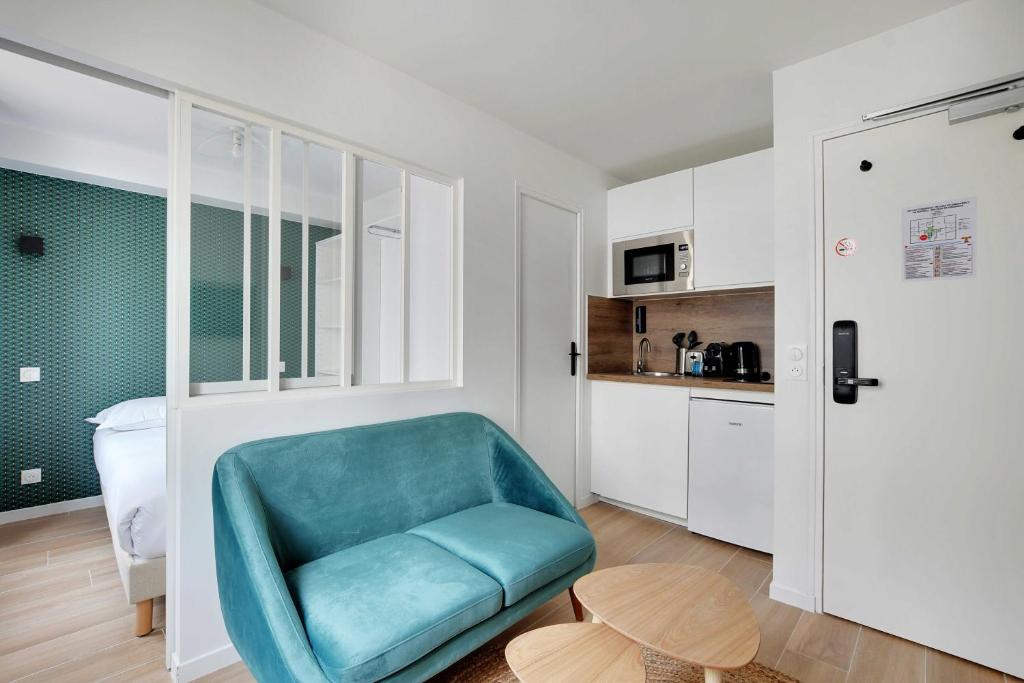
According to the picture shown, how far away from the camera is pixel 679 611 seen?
1376 millimetres

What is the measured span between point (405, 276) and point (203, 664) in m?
1.80

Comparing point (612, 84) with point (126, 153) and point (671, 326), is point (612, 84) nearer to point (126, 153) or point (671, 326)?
point (671, 326)

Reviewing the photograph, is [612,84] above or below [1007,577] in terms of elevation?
above

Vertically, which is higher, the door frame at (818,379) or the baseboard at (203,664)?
the door frame at (818,379)

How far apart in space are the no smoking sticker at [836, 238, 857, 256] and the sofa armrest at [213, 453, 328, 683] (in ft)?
8.48

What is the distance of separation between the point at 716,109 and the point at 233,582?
3299mm

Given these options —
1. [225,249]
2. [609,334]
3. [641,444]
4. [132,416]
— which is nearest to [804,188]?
[609,334]

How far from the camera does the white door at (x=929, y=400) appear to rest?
5.72ft

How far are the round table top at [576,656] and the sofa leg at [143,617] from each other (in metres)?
1.67

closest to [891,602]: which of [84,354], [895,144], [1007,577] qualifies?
[1007,577]

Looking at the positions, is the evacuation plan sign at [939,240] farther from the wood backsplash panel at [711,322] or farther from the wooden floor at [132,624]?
the wooden floor at [132,624]

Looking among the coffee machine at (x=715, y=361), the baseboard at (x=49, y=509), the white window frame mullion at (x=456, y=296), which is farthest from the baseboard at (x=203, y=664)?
the coffee machine at (x=715, y=361)

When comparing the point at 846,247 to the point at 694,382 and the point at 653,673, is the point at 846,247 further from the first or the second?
the point at 653,673

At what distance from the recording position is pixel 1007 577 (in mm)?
1731
